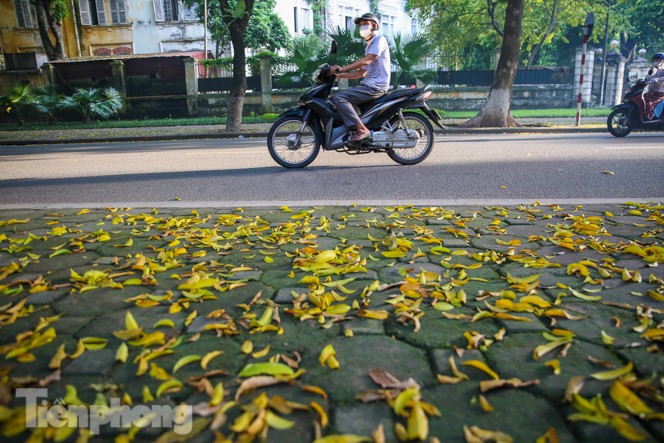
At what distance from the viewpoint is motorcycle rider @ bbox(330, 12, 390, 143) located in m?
6.80

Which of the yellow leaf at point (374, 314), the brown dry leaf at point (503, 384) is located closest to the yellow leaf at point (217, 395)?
the yellow leaf at point (374, 314)

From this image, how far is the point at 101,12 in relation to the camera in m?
32.0

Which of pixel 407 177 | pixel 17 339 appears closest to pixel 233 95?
pixel 407 177

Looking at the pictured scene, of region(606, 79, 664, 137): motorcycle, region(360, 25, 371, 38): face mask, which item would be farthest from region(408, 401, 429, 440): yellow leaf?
region(606, 79, 664, 137): motorcycle

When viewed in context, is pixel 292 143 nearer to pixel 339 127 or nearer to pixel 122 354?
pixel 339 127

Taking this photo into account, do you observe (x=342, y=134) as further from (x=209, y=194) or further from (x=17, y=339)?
(x=17, y=339)

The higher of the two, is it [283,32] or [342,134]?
[283,32]

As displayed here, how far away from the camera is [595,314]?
7.79 ft

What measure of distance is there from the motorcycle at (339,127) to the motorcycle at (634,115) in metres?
6.56

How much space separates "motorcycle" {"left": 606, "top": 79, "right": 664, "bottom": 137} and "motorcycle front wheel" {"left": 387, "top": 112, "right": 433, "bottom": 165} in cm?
636

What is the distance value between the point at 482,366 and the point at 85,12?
121 feet

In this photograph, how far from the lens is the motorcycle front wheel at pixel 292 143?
727 cm

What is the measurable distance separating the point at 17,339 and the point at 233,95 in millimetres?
14550

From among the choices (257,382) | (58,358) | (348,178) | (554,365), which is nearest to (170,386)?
(257,382)
